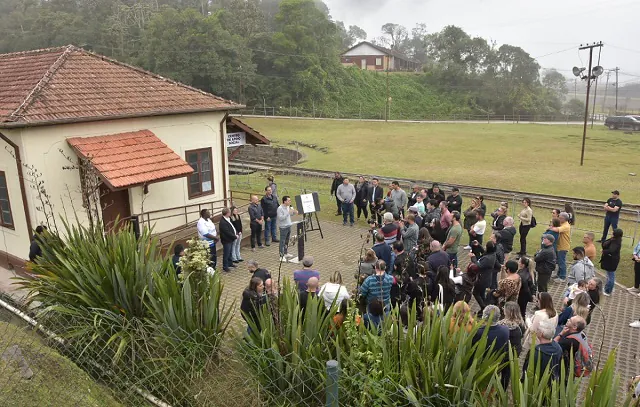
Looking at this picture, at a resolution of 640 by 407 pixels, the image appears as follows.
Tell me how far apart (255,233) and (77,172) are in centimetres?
463

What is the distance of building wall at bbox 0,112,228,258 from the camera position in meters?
11.3

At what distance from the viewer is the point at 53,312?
6055 millimetres

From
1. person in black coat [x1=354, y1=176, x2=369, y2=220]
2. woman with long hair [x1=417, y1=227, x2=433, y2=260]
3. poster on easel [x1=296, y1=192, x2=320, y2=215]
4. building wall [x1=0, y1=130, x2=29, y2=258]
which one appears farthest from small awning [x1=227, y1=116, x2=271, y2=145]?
woman with long hair [x1=417, y1=227, x2=433, y2=260]

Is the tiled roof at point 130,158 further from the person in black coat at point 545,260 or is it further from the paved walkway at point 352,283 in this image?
the person in black coat at point 545,260

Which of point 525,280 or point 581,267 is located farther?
point 581,267

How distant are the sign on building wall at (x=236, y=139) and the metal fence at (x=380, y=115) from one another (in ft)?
154

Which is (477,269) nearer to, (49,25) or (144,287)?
(144,287)

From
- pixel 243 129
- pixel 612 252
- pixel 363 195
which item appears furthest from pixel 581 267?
pixel 243 129

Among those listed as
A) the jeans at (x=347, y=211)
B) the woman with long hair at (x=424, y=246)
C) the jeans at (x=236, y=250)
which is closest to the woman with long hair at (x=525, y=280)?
the woman with long hair at (x=424, y=246)

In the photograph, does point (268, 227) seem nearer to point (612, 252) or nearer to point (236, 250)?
point (236, 250)

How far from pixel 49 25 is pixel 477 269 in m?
84.0

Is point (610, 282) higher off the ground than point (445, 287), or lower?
lower

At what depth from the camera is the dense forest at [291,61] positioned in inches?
2315

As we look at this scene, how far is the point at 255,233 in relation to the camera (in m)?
13.4
